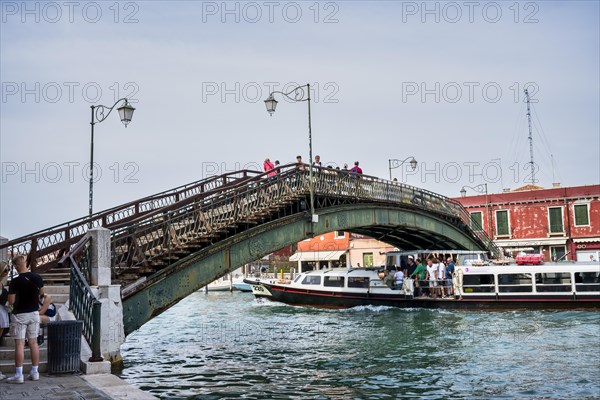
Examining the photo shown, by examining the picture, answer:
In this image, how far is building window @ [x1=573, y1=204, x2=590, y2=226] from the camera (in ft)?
150

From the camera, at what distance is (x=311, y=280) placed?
114 feet

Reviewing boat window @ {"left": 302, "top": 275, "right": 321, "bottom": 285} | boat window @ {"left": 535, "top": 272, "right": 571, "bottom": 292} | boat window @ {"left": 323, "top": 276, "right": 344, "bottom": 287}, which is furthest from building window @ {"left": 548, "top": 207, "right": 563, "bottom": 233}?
boat window @ {"left": 302, "top": 275, "right": 321, "bottom": 285}

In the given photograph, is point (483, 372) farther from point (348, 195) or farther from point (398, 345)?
point (348, 195)

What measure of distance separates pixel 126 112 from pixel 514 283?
70.3ft

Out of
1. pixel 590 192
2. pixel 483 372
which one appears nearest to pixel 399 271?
pixel 483 372

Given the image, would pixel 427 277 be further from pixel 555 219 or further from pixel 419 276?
pixel 555 219

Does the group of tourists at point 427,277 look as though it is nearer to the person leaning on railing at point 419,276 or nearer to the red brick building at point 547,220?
the person leaning on railing at point 419,276

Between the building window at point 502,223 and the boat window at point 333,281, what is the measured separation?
70.4 feet

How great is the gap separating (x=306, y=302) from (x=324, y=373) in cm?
2008

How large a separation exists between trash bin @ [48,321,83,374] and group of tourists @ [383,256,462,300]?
2405 centimetres

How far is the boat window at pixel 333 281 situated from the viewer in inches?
1330

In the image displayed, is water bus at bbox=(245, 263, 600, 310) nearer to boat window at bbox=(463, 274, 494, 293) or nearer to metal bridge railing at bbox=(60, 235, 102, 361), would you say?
boat window at bbox=(463, 274, 494, 293)

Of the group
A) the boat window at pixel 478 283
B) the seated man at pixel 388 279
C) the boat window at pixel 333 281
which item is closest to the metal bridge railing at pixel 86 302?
the seated man at pixel 388 279

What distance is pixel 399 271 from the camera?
3278cm
